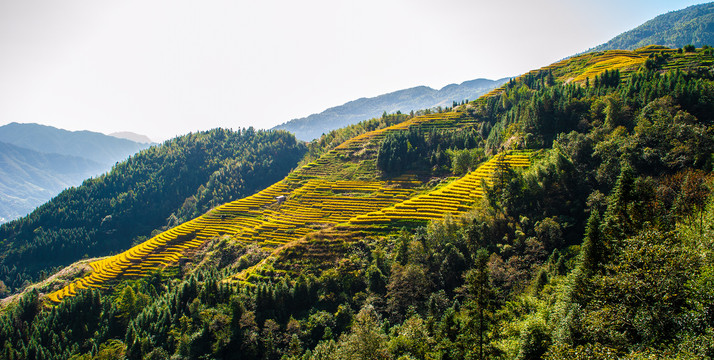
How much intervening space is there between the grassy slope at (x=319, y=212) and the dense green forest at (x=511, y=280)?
667 centimetres

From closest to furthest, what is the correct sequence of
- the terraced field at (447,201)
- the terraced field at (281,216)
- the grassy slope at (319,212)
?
the terraced field at (447,201) < the grassy slope at (319,212) < the terraced field at (281,216)

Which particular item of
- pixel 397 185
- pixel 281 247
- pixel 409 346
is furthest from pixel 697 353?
pixel 397 185

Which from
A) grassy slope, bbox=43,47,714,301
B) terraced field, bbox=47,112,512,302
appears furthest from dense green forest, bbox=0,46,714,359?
terraced field, bbox=47,112,512,302

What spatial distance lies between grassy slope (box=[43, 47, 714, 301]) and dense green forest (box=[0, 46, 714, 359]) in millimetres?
6674

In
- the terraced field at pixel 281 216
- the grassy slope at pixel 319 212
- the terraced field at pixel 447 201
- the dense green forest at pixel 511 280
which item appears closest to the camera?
the dense green forest at pixel 511 280

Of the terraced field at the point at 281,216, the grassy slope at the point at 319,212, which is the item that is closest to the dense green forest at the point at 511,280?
the grassy slope at the point at 319,212

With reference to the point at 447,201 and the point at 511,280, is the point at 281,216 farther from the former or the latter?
the point at 511,280

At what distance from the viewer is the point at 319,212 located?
115 meters

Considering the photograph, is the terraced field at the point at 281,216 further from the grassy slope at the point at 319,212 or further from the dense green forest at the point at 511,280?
the dense green forest at the point at 511,280

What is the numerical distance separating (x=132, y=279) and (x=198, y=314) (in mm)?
46859

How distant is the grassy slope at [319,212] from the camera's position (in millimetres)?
93062

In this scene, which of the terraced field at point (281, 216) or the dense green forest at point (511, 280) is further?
the terraced field at point (281, 216)

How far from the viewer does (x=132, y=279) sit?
105 meters

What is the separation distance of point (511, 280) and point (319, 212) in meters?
68.6
